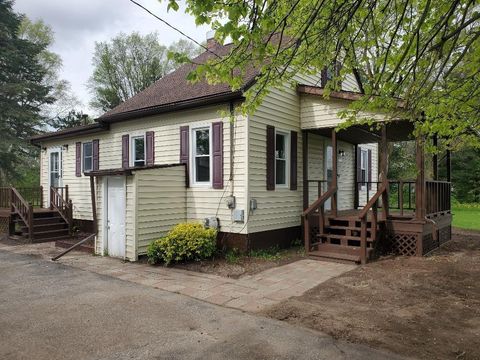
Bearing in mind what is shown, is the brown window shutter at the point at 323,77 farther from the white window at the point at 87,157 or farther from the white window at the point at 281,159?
the white window at the point at 87,157

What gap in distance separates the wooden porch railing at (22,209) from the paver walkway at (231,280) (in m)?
3.63

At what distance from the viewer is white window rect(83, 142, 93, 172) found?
13.1 m

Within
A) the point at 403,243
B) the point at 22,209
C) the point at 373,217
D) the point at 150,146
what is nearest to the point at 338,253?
the point at 373,217

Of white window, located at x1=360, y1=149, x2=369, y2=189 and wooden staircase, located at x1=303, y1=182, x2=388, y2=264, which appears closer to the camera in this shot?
wooden staircase, located at x1=303, y1=182, x2=388, y2=264

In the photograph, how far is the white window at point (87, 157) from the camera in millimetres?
13109

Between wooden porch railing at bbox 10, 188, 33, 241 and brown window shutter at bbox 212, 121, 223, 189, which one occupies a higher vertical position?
brown window shutter at bbox 212, 121, 223, 189

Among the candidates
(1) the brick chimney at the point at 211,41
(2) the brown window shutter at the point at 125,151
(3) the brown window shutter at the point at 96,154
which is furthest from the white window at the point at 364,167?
(3) the brown window shutter at the point at 96,154

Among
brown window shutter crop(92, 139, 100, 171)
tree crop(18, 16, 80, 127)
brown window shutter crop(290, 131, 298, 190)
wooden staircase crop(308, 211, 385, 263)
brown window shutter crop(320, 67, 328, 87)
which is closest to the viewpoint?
wooden staircase crop(308, 211, 385, 263)

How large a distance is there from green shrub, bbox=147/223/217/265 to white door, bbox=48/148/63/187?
7.59 meters

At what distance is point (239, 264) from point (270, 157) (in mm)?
2896

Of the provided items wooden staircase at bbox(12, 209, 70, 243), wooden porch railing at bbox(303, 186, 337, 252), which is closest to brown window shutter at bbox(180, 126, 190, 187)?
wooden porch railing at bbox(303, 186, 337, 252)

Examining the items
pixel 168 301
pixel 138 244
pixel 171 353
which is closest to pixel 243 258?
pixel 138 244

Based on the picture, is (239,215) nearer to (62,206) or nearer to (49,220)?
(62,206)

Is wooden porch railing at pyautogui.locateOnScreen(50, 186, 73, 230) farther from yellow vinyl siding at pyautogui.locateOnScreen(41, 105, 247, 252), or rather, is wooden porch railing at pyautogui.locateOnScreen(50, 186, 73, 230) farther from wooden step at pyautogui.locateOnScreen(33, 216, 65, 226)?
yellow vinyl siding at pyautogui.locateOnScreen(41, 105, 247, 252)
